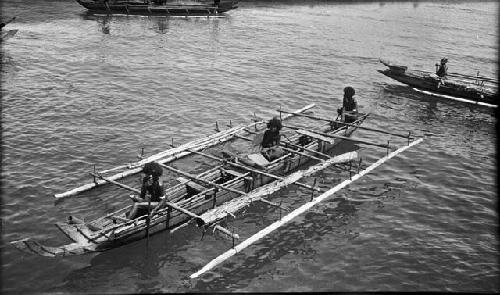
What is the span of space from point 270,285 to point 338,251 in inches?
123

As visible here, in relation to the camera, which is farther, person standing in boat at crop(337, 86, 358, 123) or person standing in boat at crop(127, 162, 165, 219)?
person standing in boat at crop(337, 86, 358, 123)

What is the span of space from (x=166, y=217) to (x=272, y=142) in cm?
609

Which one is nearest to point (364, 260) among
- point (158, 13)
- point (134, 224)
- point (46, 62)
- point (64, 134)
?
point (134, 224)

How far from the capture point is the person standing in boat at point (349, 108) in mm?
24125

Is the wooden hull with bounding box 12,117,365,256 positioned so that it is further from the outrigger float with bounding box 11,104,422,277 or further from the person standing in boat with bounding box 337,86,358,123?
the person standing in boat with bounding box 337,86,358,123

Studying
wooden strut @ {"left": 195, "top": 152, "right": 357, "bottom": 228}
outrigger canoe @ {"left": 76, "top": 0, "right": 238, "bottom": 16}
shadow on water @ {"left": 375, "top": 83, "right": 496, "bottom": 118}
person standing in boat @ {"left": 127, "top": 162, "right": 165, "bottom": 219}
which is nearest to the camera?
wooden strut @ {"left": 195, "top": 152, "right": 357, "bottom": 228}

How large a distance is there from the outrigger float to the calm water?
0.83 m

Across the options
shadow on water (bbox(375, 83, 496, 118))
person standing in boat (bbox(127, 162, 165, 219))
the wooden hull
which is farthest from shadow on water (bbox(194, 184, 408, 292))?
shadow on water (bbox(375, 83, 496, 118))

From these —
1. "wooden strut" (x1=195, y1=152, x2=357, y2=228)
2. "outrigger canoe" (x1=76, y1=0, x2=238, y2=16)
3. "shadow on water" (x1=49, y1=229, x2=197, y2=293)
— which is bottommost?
"shadow on water" (x1=49, y1=229, x2=197, y2=293)

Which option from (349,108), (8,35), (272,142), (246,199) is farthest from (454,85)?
(8,35)

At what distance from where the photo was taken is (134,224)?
48.0ft

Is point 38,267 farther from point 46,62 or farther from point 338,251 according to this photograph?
point 46,62

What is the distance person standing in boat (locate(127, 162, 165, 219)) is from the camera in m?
15.0

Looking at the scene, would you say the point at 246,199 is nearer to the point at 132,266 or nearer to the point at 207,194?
the point at 207,194
